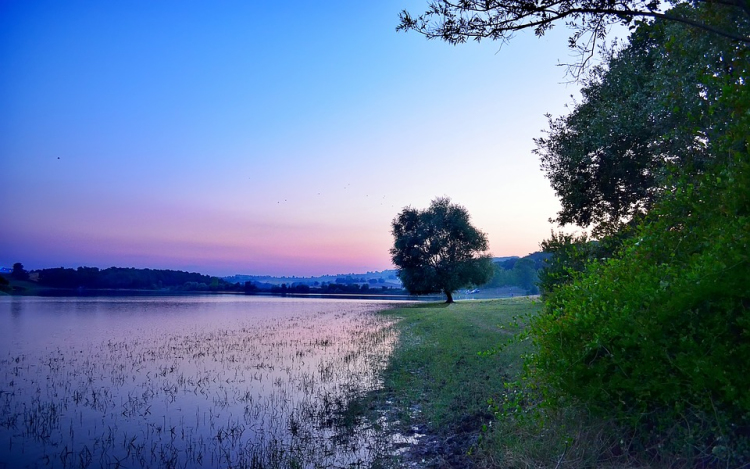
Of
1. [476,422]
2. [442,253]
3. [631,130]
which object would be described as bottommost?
[476,422]

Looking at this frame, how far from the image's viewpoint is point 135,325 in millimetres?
36656

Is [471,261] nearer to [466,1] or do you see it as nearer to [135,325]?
[135,325]

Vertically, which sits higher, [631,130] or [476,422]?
[631,130]

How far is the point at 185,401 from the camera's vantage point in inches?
523


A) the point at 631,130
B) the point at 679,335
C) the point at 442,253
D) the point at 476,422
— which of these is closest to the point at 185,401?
the point at 476,422

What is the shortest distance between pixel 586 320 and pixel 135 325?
38973 mm

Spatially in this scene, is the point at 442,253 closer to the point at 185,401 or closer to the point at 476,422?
the point at 185,401

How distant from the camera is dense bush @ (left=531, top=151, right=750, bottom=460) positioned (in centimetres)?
520

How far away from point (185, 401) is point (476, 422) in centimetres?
907

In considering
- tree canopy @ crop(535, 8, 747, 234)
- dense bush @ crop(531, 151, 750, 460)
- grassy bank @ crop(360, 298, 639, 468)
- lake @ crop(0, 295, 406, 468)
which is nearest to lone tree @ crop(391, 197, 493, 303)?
lake @ crop(0, 295, 406, 468)

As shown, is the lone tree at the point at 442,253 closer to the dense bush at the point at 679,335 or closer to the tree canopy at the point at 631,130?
the tree canopy at the point at 631,130

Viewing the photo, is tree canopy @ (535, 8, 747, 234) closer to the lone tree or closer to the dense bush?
the dense bush

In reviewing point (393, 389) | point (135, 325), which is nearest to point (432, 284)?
→ point (135, 325)

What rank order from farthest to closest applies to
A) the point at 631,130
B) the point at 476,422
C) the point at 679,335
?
the point at 631,130, the point at 476,422, the point at 679,335
